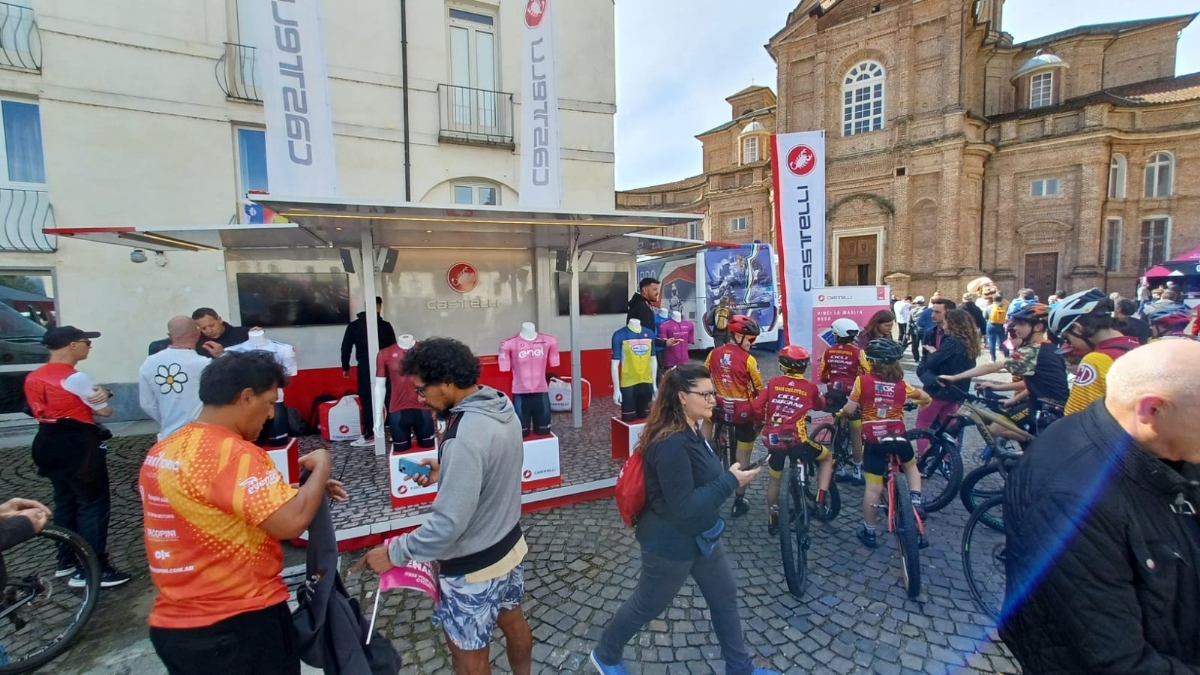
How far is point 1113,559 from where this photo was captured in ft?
4.16

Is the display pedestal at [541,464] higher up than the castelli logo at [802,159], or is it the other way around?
the castelli logo at [802,159]

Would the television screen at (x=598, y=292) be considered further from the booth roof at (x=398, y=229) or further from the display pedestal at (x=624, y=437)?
the display pedestal at (x=624, y=437)

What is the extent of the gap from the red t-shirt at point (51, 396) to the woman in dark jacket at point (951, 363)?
6.95 meters

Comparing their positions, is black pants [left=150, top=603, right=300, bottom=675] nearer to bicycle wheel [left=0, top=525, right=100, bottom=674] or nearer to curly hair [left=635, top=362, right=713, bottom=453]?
curly hair [left=635, top=362, right=713, bottom=453]

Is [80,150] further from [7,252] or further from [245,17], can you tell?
[245,17]

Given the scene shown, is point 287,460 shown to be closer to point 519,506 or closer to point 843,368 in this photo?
point 519,506

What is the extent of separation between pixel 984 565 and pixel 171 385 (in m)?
6.08

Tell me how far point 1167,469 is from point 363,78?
1017 cm

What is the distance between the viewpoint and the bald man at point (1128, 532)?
126 centimetres

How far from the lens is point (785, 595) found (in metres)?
3.35

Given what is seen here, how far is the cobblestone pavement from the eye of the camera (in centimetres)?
276

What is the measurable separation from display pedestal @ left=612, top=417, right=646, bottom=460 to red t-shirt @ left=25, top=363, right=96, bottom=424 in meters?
4.44

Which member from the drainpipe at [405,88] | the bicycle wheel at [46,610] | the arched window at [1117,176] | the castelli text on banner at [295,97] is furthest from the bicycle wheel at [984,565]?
the arched window at [1117,176]

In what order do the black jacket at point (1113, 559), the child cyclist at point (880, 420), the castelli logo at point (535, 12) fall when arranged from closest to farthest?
1. the black jacket at point (1113, 559)
2. the child cyclist at point (880, 420)
3. the castelli logo at point (535, 12)
